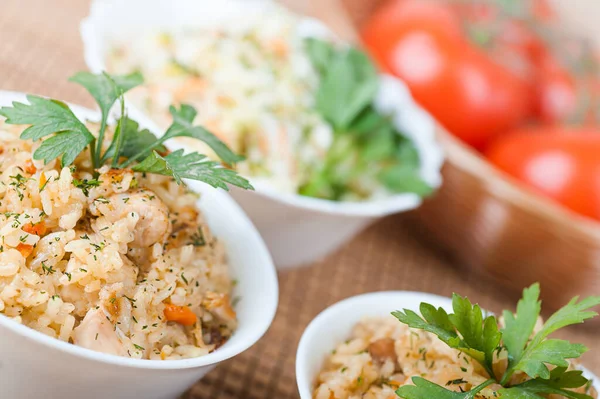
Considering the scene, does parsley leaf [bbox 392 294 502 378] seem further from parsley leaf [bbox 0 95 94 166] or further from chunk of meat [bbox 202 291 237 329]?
parsley leaf [bbox 0 95 94 166]

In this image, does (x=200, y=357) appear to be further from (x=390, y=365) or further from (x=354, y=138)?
(x=354, y=138)

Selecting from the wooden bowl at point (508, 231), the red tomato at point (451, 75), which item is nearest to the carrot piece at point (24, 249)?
the wooden bowl at point (508, 231)

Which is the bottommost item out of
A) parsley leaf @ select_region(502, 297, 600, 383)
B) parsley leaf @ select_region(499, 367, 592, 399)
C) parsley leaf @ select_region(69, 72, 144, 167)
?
parsley leaf @ select_region(499, 367, 592, 399)

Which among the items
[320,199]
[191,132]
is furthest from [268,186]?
[191,132]

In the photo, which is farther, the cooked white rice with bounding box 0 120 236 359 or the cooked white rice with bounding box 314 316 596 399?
the cooked white rice with bounding box 314 316 596 399

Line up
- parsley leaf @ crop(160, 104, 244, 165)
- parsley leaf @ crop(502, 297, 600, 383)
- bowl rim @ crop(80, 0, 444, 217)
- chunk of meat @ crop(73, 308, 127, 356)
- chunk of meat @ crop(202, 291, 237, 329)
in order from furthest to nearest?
bowl rim @ crop(80, 0, 444, 217)
parsley leaf @ crop(160, 104, 244, 165)
chunk of meat @ crop(202, 291, 237, 329)
parsley leaf @ crop(502, 297, 600, 383)
chunk of meat @ crop(73, 308, 127, 356)

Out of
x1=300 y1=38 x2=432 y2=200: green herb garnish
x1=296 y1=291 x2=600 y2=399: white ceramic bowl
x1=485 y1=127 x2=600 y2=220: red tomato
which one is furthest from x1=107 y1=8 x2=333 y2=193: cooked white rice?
x1=485 y1=127 x2=600 y2=220: red tomato

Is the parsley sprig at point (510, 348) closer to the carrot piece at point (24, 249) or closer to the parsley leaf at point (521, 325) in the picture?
the parsley leaf at point (521, 325)

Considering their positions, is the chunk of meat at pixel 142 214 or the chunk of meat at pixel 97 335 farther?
the chunk of meat at pixel 142 214

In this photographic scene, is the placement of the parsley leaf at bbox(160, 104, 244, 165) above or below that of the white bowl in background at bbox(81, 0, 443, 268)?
above
